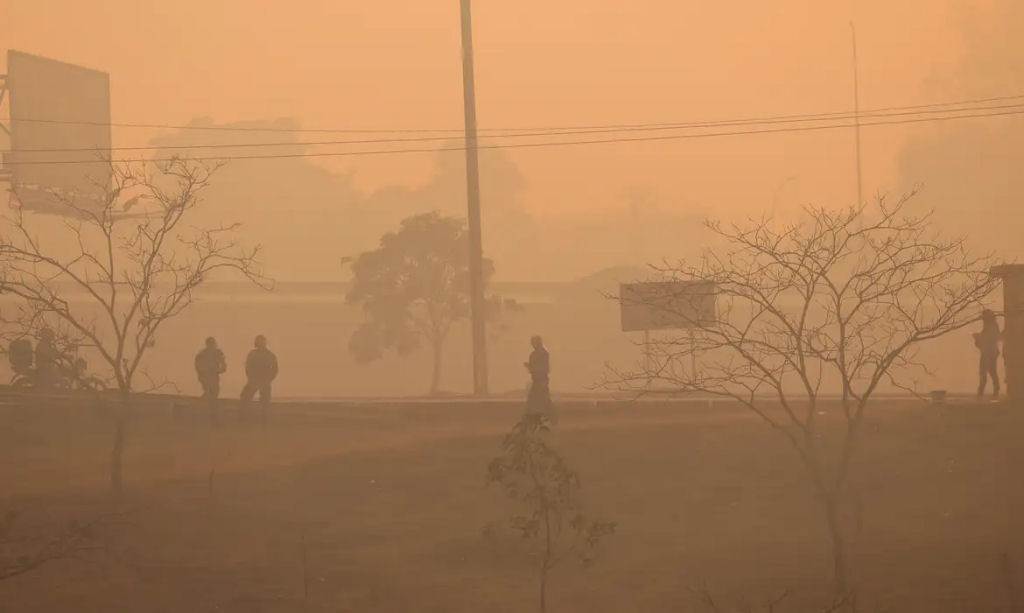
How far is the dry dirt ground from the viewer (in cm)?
1352

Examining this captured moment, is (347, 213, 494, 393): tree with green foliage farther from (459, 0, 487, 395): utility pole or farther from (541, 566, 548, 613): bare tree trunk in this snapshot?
(541, 566, 548, 613): bare tree trunk

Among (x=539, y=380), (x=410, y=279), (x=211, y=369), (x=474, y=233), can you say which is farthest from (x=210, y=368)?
(x=410, y=279)

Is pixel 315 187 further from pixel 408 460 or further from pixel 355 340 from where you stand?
pixel 408 460

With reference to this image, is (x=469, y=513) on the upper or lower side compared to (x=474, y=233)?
lower

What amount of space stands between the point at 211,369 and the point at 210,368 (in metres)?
0.03

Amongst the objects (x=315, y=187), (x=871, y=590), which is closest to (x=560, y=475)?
(x=871, y=590)

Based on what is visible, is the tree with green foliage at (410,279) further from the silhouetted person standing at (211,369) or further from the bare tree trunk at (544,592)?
the bare tree trunk at (544,592)

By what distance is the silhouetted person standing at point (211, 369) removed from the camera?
24.6m

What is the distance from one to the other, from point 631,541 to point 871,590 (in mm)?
3598

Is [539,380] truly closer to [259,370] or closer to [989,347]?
[259,370]

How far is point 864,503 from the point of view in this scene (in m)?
17.8

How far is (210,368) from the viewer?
2469cm

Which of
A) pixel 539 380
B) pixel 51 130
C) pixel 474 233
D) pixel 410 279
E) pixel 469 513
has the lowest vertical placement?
pixel 469 513

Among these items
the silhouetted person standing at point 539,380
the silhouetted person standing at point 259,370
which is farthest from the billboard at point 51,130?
the silhouetted person standing at point 539,380
